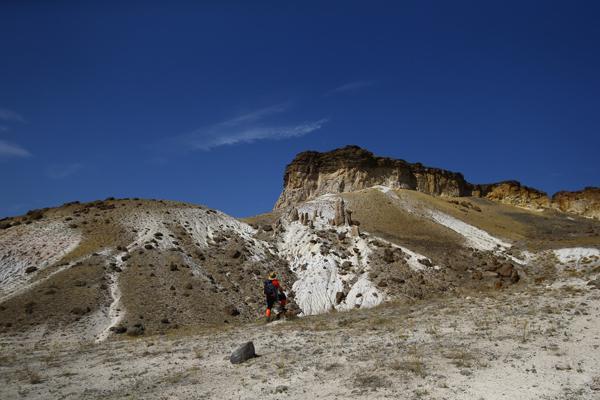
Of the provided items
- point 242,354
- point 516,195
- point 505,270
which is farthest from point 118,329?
point 516,195

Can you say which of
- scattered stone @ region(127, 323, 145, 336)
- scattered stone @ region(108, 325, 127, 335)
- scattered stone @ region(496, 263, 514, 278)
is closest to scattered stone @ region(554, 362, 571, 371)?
scattered stone @ region(127, 323, 145, 336)

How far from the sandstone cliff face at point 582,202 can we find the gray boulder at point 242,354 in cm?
9633

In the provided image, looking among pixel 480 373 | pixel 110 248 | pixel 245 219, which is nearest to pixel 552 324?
pixel 480 373

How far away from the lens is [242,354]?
599 inches

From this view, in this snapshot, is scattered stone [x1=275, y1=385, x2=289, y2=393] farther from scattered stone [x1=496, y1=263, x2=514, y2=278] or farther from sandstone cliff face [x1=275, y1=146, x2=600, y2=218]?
sandstone cliff face [x1=275, y1=146, x2=600, y2=218]

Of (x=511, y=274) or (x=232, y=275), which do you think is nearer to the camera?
(x=232, y=275)

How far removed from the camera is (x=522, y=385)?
1186 centimetres

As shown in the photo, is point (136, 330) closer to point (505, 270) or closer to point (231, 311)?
point (231, 311)

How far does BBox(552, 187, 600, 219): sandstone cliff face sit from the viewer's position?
93.3 metres

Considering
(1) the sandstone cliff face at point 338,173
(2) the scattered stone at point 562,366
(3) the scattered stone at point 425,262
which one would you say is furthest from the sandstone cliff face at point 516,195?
(2) the scattered stone at point 562,366

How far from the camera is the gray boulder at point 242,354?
15.1 m

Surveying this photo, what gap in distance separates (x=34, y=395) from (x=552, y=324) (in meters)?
17.3

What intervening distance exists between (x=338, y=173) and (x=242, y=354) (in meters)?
61.4

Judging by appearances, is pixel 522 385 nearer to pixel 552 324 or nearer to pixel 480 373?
pixel 480 373
